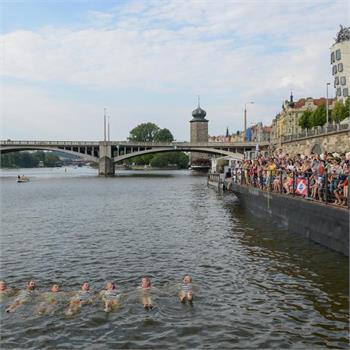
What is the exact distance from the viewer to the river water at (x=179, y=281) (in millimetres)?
9695

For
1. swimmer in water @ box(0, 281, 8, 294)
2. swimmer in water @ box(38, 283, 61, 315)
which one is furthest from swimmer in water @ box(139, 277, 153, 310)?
swimmer in water @ box(0, 281, 8, 294)

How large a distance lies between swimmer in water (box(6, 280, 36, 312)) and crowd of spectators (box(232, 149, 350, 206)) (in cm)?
1034

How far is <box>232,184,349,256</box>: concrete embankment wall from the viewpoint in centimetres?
1545

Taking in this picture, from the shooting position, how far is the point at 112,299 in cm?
1176

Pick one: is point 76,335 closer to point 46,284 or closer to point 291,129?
point 46,284

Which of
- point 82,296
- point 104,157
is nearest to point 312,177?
point 82,296

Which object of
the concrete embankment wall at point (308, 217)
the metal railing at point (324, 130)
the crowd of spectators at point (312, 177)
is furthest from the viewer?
the metal railing at point (324, 130)

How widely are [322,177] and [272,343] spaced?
9.72m

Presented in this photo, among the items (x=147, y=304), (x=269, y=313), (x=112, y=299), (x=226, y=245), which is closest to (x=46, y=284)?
(x=112, y=299)

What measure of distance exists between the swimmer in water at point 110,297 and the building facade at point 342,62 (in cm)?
8899

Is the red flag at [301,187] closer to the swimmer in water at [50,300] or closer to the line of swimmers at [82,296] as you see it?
the line of swimmers at [82,296]

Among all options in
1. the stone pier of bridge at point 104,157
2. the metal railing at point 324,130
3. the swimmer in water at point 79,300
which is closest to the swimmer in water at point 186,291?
the swimmer in water at point 79,300

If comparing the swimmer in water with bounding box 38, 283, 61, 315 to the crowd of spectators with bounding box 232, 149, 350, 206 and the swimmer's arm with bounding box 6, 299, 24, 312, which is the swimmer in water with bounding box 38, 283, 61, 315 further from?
the crowd of spectators with bounding box 232, 149, 350, 206

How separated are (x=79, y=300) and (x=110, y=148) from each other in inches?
3864
